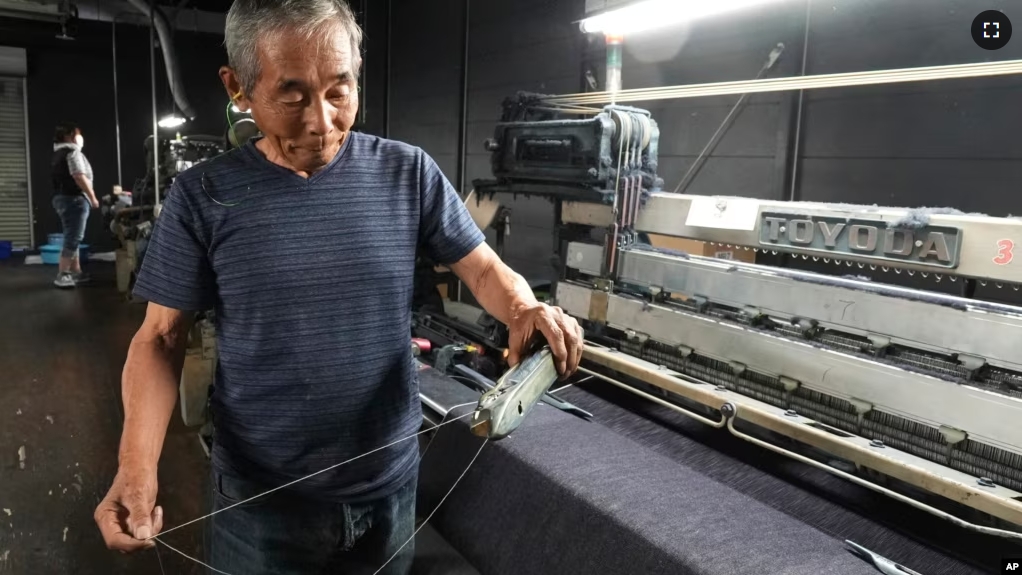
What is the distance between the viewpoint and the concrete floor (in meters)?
2.39

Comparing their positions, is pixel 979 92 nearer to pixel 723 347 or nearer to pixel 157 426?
pixel 723 347

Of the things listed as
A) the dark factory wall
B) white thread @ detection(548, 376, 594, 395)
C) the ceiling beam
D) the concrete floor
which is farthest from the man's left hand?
the ceiling beam

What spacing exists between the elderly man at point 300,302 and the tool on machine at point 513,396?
1.5 inches

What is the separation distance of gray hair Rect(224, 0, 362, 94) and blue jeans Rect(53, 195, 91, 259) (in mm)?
7254

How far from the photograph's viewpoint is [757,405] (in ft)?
5.52

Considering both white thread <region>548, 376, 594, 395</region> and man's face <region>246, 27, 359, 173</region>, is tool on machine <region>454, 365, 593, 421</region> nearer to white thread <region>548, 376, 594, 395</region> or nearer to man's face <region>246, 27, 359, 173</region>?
white thread <region>548, 376, 594, 395</region>

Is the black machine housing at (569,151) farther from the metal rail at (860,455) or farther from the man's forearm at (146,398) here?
the man's forearm at (146,398)

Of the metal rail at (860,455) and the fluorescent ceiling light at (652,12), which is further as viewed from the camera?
the fluorescent ceiling light at (652,12)

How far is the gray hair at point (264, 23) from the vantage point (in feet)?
3.39

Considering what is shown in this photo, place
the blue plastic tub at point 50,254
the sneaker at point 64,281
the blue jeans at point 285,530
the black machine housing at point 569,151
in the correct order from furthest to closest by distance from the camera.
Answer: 1. the blue plastic tub at point 50,254
2. the sneaker at point 64,281
3. the black machine housing at point 569,151
4. the blue jeans at point 285,530

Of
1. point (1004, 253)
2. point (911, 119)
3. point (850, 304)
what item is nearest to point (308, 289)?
point (850, 304)

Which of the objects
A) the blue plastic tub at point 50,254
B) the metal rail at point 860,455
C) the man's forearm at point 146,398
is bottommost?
the blue plastic tub at point 50,254

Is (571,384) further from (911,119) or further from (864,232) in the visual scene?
(911,119)

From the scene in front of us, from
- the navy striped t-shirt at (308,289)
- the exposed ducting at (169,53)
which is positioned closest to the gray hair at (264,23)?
the navy striped t-shirt at (308,289)
